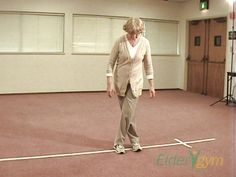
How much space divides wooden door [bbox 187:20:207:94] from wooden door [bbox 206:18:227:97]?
0.80 feet

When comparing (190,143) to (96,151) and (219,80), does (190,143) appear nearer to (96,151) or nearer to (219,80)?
(96,151)

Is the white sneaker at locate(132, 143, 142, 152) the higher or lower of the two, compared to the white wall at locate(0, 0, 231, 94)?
lower

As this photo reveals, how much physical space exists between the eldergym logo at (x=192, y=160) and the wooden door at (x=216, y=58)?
4531 mm

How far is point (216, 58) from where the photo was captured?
7.93 meters

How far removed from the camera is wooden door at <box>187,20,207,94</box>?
8414 mm

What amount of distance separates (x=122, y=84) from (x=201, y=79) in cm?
549

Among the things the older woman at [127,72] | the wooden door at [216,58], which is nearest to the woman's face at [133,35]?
the older woman at [127,72]

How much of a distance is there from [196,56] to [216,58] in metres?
0.81

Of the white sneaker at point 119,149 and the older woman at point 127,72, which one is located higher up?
the older woman at point 127,72

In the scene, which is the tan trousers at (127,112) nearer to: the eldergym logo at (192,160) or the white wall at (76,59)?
the eldergym logo at (192,160)

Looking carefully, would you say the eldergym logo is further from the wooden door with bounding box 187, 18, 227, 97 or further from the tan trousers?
the wooden door with bounding box 187, 18, 227, 97

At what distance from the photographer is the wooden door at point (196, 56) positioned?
8.41 metres

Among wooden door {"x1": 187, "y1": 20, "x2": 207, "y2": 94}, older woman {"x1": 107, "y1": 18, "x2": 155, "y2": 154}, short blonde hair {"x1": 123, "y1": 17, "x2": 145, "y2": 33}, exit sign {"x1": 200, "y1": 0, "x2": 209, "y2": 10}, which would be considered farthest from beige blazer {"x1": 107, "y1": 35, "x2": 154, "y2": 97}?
wooden door {"x1": 187, "y1": 20, "x2": 207, "y2": 94}

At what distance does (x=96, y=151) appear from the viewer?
359 centimetres
